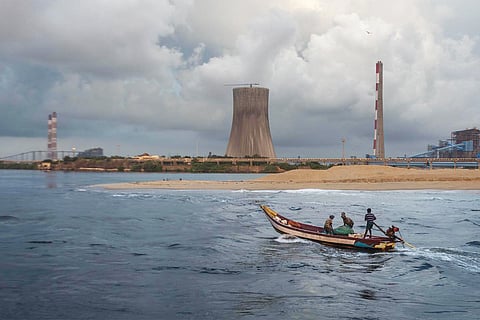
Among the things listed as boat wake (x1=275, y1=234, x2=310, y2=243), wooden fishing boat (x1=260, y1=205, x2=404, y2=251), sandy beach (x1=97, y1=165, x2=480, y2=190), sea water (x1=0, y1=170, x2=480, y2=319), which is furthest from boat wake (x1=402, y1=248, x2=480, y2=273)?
sandy beach (x1=97, y1=165, x2=480, y2=190)

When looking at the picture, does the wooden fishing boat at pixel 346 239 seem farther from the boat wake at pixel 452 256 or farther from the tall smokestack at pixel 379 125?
the tall smokestack at pixel 379 125

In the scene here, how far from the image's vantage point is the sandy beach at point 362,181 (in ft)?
251

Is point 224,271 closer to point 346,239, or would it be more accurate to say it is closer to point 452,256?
point 346,239

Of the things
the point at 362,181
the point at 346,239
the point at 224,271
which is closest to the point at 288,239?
the point at 346,239

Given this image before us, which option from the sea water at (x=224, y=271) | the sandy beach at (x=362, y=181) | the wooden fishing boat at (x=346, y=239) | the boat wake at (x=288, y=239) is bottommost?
the sea water at (x=224, y=271)

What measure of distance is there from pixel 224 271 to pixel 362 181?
213ft

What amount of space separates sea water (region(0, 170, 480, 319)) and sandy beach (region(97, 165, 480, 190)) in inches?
1517

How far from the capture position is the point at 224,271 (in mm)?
21156

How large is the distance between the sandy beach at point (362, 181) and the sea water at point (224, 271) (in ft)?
126

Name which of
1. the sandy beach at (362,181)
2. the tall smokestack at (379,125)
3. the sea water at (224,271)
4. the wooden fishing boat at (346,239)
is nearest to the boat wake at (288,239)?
the sea water at (224,271)

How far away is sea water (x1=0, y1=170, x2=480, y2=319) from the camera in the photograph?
1591 centimetres

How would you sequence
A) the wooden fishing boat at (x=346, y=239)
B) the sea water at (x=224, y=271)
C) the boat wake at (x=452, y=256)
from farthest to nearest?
1. the wooden fishing boat at (x=346, y=239)
2. the boat wake at (x=452, y=256)
3. the sea water at (x=224, y=271)

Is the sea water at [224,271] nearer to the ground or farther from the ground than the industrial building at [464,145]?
nearer to the ground

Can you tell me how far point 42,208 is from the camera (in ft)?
161
